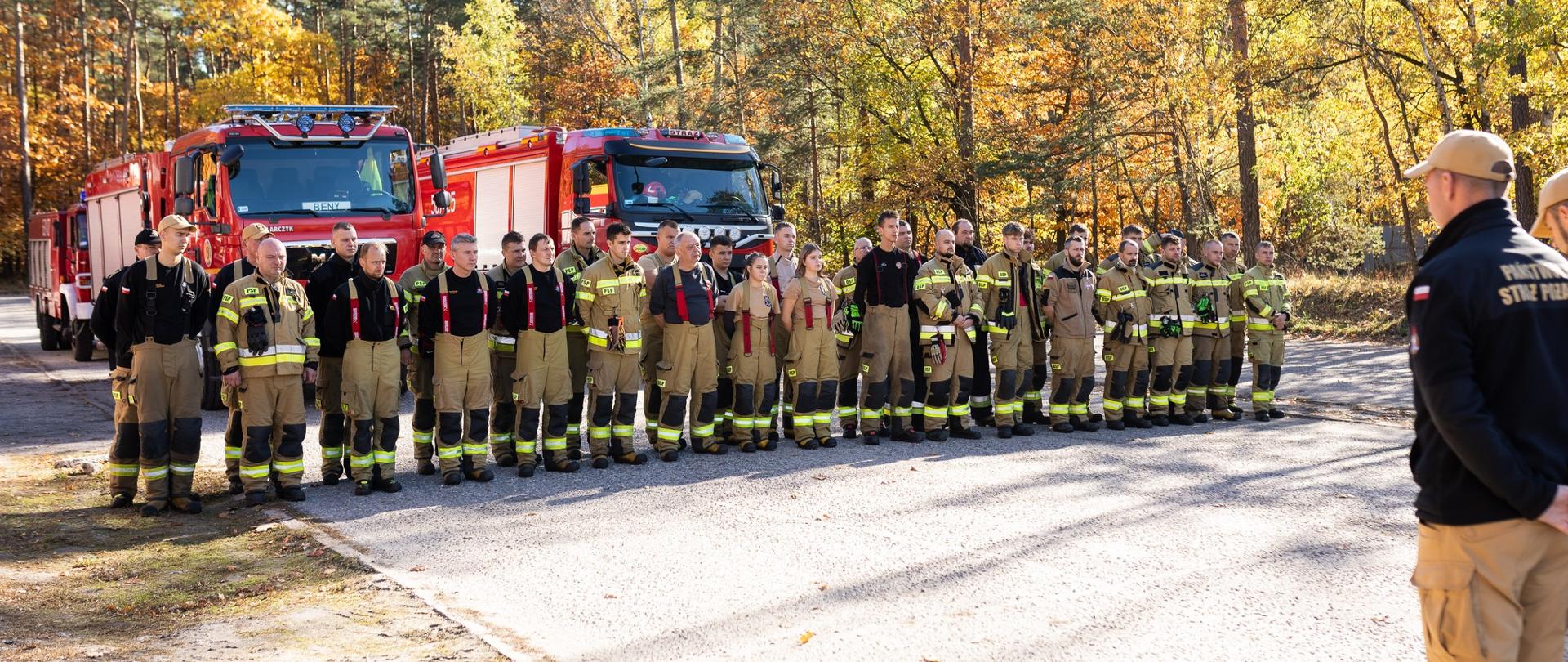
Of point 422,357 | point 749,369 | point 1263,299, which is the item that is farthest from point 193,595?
point 1263,299

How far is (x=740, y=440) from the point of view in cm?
1127

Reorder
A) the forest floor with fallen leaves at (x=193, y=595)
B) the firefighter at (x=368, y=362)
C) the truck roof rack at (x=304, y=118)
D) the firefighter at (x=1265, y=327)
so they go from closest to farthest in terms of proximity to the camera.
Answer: the forest floor with fallen leaves at (x=193, y=595)
the firefighter at (x=368, y=362)
the firefighter at (x=1265, y=327)
the truck roof rack at (x=304, y=118)

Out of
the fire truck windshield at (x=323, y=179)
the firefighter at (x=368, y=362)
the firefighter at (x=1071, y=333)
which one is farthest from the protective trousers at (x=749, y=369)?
the fire truck windshield at (x=323, y=179)

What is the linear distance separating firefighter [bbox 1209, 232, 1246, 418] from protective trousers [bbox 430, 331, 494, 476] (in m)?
7.45

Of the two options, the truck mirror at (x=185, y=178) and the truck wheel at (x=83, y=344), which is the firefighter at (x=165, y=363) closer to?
the truck mirror at (x=185, y=178)

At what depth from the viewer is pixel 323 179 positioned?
47.8 ft

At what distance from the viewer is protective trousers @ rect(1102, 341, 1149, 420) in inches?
481

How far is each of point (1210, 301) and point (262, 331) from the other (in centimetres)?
900

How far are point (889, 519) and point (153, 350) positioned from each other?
→ 528 cm

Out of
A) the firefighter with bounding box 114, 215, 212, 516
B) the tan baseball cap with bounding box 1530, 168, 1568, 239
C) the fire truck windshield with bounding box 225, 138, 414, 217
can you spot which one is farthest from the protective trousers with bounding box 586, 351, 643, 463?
the tan baseball cap with bounding box 1530, 168, 1568, 239

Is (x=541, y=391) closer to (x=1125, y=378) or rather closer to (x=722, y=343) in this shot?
(x=722, y=343)

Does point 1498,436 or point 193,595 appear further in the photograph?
point 193,595

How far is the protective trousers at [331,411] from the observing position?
972cm

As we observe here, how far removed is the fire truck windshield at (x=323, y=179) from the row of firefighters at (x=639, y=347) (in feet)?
12.6
